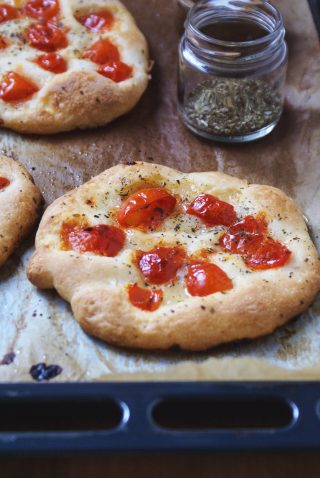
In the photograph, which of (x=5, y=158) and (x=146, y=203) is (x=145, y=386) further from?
(x=5, y=158)

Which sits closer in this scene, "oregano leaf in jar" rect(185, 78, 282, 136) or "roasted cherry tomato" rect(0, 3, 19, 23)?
"oregano leaf in jar" rect(185, 78, 282, 136)

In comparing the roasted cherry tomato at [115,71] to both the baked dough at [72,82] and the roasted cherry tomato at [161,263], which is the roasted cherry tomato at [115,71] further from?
the roasted cherry tomato at [161,263]

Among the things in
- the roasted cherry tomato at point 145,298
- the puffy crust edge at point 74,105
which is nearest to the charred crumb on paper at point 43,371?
the roasted cherry tomato at point 145,298

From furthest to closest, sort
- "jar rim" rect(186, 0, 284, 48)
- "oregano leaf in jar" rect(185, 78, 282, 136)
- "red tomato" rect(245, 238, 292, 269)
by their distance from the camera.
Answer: "oregano leaf in jar" rect(185, 78, 282, 136)
"jar rim" rect(186, 0, 284, 48)
"red tomato" rect(245, 238, 292, 269)

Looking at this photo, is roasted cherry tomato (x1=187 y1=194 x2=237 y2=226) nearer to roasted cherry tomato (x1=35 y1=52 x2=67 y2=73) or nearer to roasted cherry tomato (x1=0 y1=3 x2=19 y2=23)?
roasted cherry tomato (x1=35 y1=52 x2=67 y2=73)

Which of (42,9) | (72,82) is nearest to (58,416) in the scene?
(72,82)

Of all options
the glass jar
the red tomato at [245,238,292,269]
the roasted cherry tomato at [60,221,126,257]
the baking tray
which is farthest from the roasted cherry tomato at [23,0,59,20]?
the red tomato at [245,238,292,269]

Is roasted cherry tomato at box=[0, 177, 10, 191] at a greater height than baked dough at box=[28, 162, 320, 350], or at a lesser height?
lesser

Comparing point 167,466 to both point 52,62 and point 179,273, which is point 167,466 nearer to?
point 179,273
